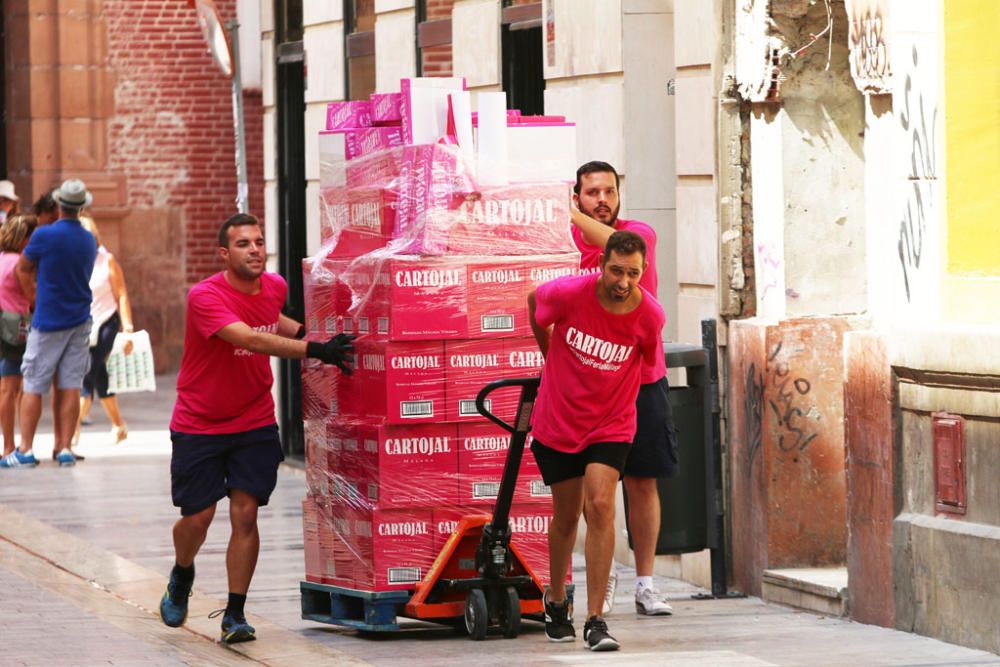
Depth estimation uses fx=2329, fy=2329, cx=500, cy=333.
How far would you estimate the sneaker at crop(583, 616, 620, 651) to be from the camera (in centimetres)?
889

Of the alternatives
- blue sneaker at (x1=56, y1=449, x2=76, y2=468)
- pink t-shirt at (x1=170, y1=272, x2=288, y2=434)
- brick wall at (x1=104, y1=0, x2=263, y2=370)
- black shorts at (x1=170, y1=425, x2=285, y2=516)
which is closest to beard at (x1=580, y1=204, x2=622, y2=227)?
pink t-shirt at (x1=170, y1=272, x2=288, y2=434)

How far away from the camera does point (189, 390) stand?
9.52 m

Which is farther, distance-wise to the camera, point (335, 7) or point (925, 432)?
point (335, 7)

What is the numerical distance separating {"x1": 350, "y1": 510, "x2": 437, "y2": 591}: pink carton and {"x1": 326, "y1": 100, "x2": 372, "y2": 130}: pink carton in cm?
163

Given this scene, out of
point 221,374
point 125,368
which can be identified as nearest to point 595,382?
point 221,374

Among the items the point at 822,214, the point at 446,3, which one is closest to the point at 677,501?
the point at 822,214

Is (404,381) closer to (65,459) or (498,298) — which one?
(498,298)

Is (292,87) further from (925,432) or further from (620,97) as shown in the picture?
(925,432)

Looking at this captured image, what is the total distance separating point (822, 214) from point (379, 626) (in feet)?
9.57

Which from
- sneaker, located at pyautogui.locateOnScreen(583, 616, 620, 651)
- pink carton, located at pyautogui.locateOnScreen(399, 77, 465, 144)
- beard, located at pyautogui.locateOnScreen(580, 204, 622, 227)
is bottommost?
sneaker, located at pyautogui.locateOnScreen(583, 616, 620, 651)

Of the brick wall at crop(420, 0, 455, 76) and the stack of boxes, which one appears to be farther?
the brick wall at crop(420, 0, 455, 76)

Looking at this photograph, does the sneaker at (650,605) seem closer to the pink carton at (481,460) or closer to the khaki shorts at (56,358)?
the pink carton at (481,460)

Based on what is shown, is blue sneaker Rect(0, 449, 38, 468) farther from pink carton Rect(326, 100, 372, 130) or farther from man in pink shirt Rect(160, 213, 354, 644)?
pink carton Rect(326, 100, 372, 130)

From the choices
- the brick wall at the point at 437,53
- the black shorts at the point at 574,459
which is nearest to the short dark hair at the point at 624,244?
the black shorts at the point at 574,459
